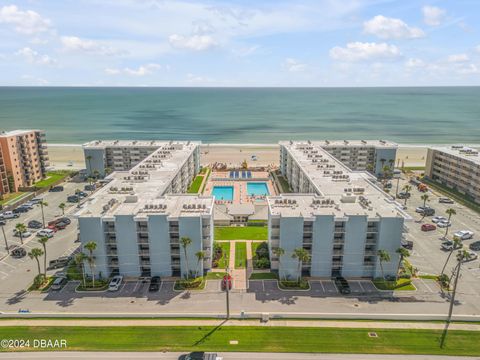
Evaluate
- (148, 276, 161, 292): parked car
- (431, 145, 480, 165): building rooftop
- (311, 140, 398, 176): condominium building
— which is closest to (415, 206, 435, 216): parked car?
(431, 145, 480, 165): building rooftop

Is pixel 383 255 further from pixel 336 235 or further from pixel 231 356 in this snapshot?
pixel 231 356

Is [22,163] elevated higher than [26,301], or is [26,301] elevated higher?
[22,163]

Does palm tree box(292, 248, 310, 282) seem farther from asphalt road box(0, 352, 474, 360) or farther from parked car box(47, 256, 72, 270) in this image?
parked car box(47, 256, 72, 270)

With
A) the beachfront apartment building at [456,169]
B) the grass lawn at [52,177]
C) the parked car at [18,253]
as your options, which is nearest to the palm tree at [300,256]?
the parked car at [18,253]

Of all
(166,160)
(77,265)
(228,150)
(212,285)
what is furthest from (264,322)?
(228,150)

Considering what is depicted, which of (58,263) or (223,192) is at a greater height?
(223,192)

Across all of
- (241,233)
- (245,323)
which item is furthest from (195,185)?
(245,323)

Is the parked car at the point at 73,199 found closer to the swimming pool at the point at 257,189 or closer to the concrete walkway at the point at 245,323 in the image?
the swimming pool at the point at 257,189

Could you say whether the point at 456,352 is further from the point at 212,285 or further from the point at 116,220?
the point at 116,220
